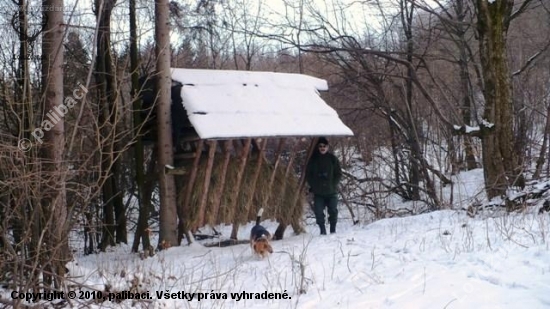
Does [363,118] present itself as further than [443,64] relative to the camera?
No

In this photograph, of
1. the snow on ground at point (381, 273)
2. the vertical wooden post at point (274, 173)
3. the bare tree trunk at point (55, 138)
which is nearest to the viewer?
the snow on ground at point (381, 273)

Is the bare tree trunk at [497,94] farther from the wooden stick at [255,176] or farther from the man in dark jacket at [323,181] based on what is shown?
the wooden stick at [255,176]

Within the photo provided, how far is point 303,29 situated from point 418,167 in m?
5.17

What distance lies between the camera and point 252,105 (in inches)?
316

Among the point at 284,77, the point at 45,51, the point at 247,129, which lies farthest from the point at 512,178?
the point at 45,51

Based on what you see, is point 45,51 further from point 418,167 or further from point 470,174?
point 470,174

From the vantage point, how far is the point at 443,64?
18.1 metres

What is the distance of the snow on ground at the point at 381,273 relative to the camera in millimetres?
4406

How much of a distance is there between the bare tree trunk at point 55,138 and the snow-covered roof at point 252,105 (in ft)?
6.79

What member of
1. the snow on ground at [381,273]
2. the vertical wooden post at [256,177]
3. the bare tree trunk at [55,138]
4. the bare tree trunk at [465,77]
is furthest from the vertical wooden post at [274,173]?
the bare tree trunk at [465,77]

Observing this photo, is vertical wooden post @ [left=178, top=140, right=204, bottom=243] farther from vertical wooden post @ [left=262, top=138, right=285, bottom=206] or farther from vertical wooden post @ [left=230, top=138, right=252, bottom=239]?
vertical wooden post @ [left=262, top=138, right=285, bottom=206]

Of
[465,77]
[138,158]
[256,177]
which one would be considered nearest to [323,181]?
[256,177]

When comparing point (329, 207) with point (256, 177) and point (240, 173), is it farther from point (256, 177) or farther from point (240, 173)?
point (240, 173)

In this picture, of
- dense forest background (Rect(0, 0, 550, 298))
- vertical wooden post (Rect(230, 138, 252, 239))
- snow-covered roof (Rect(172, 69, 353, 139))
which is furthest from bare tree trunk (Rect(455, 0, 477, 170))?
vertical wooden post (Rect(230, 138, 252, 239))
